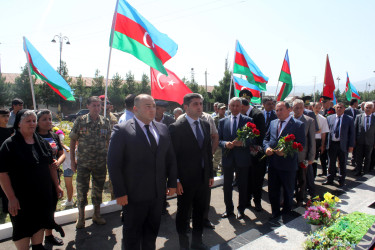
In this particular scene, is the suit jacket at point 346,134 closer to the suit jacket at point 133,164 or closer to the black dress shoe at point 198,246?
the black dress shoe at point 198,246

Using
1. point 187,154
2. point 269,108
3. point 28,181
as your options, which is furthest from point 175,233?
point 269,108

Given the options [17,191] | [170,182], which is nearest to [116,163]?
[170,182]

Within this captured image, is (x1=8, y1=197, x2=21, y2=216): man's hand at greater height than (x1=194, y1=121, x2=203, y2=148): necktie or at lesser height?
lesser

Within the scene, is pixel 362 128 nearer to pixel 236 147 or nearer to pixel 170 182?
pixel 236 147

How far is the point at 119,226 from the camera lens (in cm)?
420

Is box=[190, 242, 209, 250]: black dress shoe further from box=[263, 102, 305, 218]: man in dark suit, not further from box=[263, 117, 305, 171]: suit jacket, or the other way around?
box=[263, 117, 305, 171]: suit jacket

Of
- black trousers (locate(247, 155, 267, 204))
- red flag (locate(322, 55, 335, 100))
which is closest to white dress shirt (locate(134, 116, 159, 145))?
black trousers (locate(247, 155, 267, 204))

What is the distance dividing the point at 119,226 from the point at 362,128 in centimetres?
699

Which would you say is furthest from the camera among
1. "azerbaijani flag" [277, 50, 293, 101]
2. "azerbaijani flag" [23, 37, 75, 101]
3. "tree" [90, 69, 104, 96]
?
"tree" [90, 69, 104, 96]

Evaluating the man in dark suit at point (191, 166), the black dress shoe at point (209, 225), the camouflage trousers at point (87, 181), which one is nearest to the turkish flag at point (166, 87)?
the man in dark suit at point (191, 166)

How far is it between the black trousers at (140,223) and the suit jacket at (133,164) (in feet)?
0.37

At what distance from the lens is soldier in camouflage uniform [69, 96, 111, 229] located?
13.3 feet

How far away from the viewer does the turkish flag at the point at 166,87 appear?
5031 millimetres

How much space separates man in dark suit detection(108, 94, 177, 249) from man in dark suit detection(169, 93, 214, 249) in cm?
48
